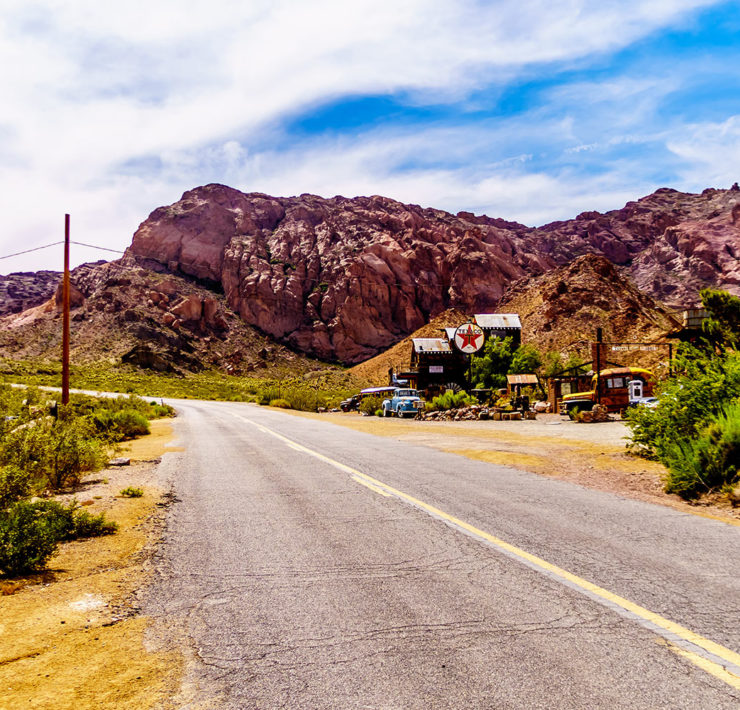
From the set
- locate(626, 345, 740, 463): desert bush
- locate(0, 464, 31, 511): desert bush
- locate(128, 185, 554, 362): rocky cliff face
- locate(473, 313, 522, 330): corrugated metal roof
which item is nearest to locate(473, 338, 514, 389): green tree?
locate(473, 313, 522, 330): corrugated metal roof

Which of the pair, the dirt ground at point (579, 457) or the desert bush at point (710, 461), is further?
the desert bush at point (710, 461)

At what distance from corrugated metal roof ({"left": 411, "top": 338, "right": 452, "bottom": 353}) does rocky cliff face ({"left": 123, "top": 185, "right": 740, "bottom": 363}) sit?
67765mm

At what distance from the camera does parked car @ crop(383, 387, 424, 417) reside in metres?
38.9

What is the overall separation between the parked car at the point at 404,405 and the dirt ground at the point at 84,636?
32324 mm

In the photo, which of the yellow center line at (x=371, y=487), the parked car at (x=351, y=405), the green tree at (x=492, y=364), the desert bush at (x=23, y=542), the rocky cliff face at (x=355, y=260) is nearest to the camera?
the desert bush at (x=23, y=542)

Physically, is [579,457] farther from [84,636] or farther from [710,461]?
[84,636]

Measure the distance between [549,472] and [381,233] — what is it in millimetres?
144404

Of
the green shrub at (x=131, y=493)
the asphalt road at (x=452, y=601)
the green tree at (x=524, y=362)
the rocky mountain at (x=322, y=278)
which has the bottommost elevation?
the green shrub at (x=131, y=493)

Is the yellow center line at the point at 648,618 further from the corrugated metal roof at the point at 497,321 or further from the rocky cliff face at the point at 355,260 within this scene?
the rocky cliff face at the point at 355,260

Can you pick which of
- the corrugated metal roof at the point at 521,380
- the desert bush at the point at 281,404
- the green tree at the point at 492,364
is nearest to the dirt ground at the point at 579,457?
the corrugated metal roof at the point at 521,380

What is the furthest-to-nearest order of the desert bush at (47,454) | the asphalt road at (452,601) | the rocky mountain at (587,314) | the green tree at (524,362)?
the rocky mountain at (587,314) < the green tree at (524,362) < the desert bush at (47,454) < the asphalt road at (452,601)

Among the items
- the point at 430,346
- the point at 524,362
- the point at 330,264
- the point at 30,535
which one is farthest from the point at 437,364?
the point at 330,264

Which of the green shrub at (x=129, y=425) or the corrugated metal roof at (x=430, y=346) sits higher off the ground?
the corrugated metal roof at (x=430, y=346)

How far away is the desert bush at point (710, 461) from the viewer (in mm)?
9508
